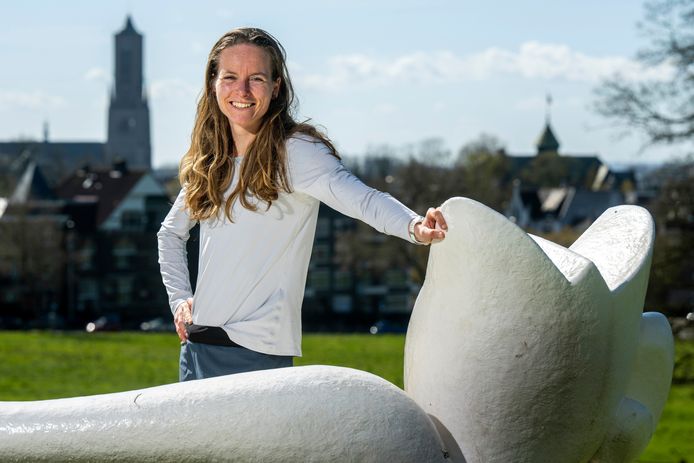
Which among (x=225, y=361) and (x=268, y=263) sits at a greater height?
(x=268, y=263)

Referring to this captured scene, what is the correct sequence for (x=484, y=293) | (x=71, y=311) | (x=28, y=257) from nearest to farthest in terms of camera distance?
(x=484, y=293)
(x=28, y=257)
(x=71, y=311)

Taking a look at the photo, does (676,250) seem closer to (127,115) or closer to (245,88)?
Result: (245,88)

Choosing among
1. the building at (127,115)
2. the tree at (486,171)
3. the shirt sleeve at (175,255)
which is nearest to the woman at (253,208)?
the shirt sleeve at (175,255)

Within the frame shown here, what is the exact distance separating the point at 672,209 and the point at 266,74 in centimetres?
1857

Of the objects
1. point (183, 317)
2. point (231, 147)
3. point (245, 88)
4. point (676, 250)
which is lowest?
point (676, 250)

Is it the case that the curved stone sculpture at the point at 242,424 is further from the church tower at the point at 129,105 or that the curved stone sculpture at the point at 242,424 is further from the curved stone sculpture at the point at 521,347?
the church tower at the point at 129,105

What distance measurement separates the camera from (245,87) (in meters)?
4.25

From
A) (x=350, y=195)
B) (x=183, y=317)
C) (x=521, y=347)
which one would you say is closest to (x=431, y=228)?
(x=350, y=195)

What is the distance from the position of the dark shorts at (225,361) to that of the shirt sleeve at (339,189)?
0.52 meters

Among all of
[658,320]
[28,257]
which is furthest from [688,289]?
[28,257]

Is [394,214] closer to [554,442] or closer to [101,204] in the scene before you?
[554,442]

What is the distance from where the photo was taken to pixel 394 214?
3.88 m

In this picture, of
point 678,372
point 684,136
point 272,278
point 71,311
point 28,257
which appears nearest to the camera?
Answer: point 272,278

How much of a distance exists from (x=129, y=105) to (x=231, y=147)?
476ft
